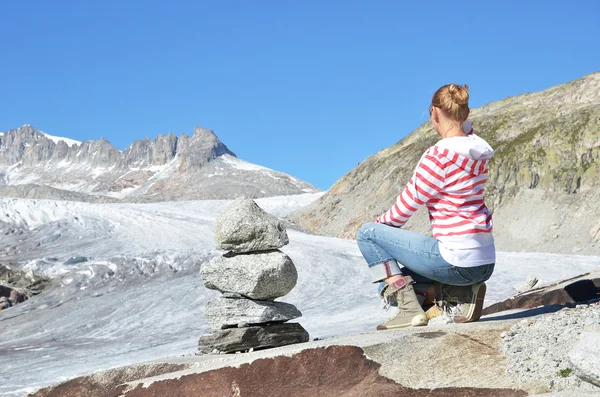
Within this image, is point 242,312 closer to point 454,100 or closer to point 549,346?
point 454,100

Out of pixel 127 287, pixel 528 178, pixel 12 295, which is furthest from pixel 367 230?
pixel 528 178

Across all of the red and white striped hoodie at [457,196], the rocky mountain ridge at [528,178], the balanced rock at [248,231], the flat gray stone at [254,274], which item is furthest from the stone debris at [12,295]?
the rocky mountain ridge at [528,178]

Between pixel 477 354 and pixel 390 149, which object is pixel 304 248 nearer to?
pixel 477 354

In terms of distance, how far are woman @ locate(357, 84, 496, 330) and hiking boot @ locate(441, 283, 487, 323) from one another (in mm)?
60

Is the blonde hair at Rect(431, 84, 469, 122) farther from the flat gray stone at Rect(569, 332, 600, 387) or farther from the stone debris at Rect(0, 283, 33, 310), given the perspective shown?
the stone debris at Rect(0, 283, 33, 310)

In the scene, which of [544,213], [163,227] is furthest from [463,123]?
[544,213]

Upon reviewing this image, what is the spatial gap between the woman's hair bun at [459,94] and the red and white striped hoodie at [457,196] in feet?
1.21

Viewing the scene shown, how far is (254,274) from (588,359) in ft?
17.7

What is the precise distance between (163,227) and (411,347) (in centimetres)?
3311

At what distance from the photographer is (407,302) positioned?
7.71 m

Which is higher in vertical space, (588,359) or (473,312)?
(473,312)

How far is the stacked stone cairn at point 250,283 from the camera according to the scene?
10.1 meters

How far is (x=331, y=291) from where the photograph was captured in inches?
1067

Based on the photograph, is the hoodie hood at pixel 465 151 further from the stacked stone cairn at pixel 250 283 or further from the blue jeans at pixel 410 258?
the stacked stone cairn at pixel 250 283
